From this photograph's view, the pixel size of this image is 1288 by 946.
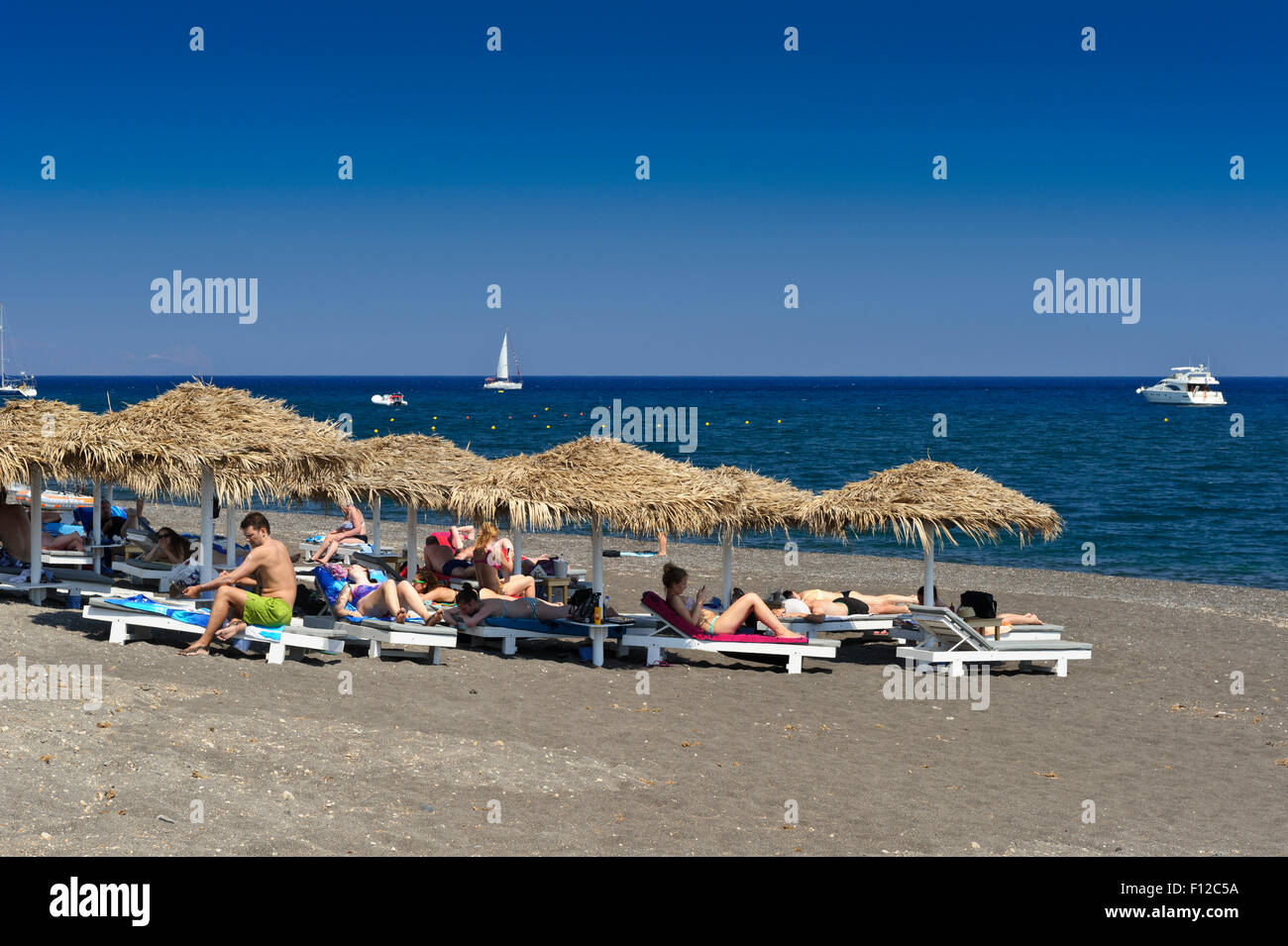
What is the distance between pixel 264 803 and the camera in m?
6.44

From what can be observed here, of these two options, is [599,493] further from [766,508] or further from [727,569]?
[727,569]

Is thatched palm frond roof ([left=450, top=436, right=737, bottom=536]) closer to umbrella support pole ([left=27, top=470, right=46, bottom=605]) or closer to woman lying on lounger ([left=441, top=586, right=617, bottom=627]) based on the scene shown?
woman lying on lounger ([left=441, top=586, right=617, bottom=627])

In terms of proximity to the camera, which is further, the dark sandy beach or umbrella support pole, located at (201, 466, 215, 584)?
umbrella support pole, located at (201, 466, 215, 584)

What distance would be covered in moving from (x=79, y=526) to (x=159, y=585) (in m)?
4.15

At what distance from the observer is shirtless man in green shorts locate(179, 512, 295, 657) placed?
1036cm

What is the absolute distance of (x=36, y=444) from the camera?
11.7 meters

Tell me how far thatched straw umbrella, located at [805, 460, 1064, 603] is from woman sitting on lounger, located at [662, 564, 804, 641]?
45.0 inches

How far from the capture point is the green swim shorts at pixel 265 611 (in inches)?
414

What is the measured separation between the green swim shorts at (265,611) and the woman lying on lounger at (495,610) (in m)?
1.79

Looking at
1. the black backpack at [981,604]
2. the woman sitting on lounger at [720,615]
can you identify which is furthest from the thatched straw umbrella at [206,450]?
the black backpack at [981,604]

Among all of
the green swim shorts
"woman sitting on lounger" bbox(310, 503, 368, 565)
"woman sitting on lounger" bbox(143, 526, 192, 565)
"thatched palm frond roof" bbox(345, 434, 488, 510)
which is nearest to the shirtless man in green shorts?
the green swim shorts

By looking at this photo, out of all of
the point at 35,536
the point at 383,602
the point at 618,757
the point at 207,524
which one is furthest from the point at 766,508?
the point at 35,536
